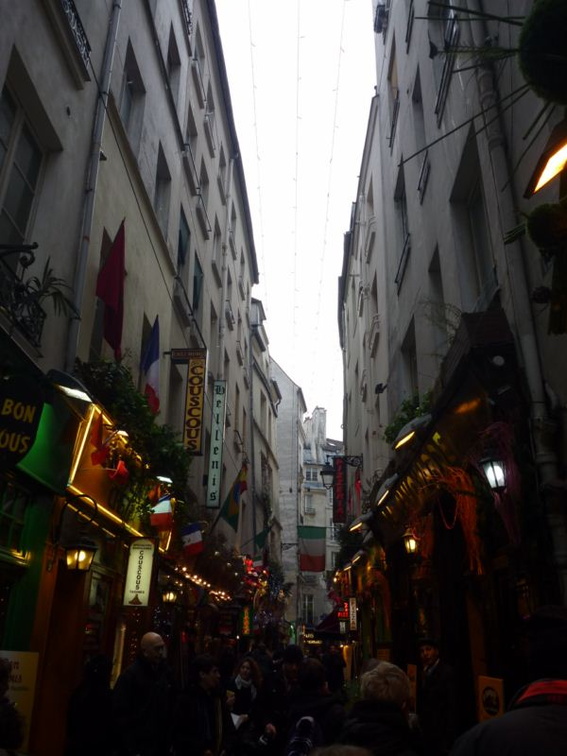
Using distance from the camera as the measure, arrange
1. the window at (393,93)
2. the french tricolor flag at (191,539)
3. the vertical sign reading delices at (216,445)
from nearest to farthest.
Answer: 1. the french tricolor flag at (191,539)
2. the window at (393,93)
3. the vertical sign reading delices at (216,445)

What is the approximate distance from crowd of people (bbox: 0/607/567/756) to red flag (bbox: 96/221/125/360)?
439 cm

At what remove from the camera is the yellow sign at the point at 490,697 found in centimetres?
561

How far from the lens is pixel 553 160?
11.2ft

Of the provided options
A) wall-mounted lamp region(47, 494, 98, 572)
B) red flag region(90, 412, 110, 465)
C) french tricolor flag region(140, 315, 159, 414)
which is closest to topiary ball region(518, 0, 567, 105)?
red flag region(90, 412, 110, 465)

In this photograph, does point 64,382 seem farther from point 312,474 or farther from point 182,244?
point 312,474

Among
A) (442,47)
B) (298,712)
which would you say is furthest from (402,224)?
(298,712)

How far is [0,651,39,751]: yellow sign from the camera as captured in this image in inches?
223

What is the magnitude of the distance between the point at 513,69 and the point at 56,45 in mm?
5272

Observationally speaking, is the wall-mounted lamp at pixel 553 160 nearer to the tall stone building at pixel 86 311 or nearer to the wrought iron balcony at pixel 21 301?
the tall stone building at pixel 86 311

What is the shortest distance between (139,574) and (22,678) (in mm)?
4132

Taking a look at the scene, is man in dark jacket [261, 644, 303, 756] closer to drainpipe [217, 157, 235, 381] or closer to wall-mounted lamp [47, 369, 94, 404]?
wall-mounted lamp [47, 369, 94, 404]

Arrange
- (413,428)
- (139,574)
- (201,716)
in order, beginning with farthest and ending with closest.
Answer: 1. (139,574)
2. (413,428)
3. (201,716)

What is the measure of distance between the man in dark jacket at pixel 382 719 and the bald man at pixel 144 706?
9.19 feet

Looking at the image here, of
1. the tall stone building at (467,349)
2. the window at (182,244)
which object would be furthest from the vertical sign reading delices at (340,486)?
the window at (182,244)
